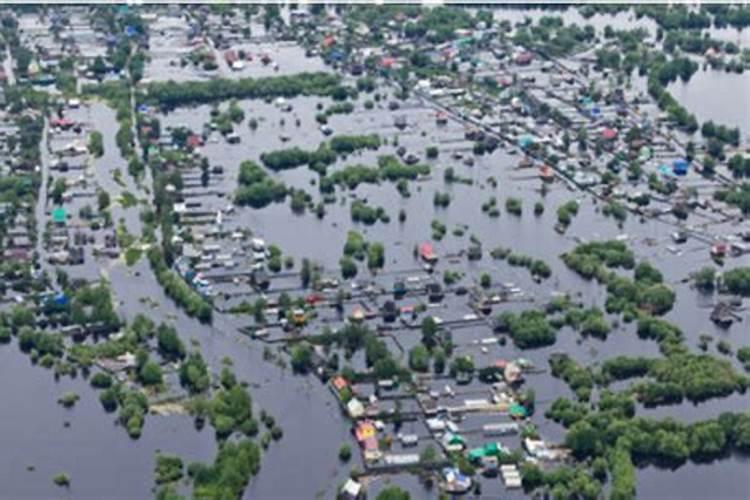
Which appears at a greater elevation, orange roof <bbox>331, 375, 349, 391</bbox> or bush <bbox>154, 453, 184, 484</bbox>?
orange roof <bbox>331, 375, 349, 391</bbox>

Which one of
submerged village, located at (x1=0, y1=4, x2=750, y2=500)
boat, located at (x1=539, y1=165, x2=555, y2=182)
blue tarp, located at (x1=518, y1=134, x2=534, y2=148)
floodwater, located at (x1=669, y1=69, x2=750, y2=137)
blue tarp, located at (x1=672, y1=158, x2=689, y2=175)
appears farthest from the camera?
floodwater, located at (x1=669, y1=69, x2=750, y2=137)

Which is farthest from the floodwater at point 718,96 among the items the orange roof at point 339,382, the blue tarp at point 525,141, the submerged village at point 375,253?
the orange roof at point 339,382

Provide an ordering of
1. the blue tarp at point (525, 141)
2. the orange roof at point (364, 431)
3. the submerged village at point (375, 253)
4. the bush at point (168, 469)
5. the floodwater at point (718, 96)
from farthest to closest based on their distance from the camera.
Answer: the floodwater at point (718, 96) → the blue tarp at point (525, 141) → the orange roof at point (364, 431) → the submerged village at point (375, 253) → the bush at point (168, 469)

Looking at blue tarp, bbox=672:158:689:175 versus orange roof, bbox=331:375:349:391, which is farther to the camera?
blue tarp, bbox=672:158:689:175

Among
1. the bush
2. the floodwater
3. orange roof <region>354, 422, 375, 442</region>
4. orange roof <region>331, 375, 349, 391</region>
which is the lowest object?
the bush

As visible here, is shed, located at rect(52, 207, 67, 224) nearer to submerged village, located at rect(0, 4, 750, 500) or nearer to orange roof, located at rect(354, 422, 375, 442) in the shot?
submerged village, located at rect(0, 4, 750, 500)

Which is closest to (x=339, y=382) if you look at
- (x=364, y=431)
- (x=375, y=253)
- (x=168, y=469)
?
(x=364, y=431)

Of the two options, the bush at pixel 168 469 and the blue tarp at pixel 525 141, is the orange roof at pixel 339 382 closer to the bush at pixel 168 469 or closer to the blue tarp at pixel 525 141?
the bush at pixel 168 469

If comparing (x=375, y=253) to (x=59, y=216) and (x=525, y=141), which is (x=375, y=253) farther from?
(x=525, y=141)

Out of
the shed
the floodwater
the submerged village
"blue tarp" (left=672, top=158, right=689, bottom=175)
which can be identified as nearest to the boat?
the submerged village
